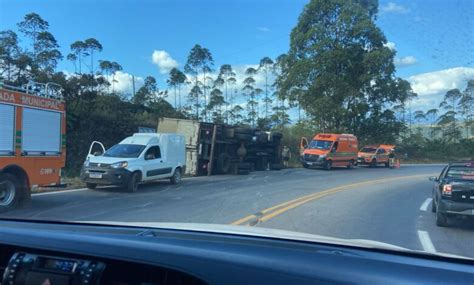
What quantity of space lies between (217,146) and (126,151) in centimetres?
905

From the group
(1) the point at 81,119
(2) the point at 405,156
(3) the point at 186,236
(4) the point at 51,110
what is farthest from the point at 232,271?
(2) the point at 405,156

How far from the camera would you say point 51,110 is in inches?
551

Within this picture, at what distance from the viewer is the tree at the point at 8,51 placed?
32.4 meters

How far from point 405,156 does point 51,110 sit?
51425 mm

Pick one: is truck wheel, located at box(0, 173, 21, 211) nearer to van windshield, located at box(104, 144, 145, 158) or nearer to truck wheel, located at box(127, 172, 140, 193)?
truck wheel, located at box(127, 172, 140, 193)

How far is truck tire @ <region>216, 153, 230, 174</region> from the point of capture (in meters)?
26.4

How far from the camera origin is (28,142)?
13.0m

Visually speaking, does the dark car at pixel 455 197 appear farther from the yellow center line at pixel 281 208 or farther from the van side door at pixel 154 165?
the van side door at pixel 154 165

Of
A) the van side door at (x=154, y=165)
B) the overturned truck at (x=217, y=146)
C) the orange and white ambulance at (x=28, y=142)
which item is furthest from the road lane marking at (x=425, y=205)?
the overturned truck at (x=217, y=146)

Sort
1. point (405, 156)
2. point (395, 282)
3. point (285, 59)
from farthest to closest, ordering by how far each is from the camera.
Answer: point (405, 156)
point (285, 59)
point (395, 282)

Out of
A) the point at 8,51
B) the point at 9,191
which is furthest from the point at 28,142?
the point at 8,51

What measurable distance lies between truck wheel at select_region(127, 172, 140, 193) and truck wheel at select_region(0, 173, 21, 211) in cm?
453

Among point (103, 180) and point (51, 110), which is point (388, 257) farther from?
point (103, 180)

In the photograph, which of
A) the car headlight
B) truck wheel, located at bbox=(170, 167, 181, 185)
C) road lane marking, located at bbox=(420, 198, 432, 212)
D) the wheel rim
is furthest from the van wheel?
the wheel rim
